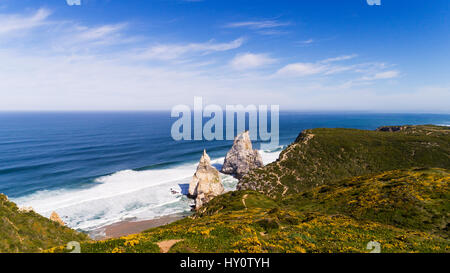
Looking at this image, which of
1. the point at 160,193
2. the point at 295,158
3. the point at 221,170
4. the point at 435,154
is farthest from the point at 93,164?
the point at 435,154

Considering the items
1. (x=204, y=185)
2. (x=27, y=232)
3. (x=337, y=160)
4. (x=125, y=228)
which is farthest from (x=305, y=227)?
(x=337, y=160)

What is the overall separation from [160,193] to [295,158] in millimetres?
60018

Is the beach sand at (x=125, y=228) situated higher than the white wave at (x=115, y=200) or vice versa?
the white wave at (x=115, y=200)

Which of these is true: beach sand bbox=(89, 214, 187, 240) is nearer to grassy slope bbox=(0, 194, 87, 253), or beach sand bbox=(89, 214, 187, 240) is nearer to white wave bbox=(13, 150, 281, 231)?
white wave bbox=(13, 150, 281, 231)

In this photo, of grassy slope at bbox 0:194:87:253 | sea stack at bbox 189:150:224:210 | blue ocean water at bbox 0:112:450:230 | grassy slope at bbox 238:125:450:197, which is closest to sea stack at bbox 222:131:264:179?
blue ocean water at bbox 0:112:450:230

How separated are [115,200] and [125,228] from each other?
19500 millimetres

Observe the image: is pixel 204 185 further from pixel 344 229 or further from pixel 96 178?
pixel 344 229

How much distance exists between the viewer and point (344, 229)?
21.0 metres

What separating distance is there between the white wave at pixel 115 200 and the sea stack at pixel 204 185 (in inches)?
163

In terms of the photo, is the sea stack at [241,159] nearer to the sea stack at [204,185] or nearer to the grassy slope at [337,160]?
the grassy slope at [337,160]

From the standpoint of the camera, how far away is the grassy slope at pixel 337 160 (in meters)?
80.0

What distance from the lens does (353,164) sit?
8781 cm

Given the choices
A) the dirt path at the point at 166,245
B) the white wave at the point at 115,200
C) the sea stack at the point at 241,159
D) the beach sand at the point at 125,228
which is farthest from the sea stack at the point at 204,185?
the dirt path at the point at 166,245
